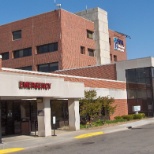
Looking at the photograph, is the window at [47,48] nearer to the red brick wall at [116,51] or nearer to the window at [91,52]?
the window at [91,52]

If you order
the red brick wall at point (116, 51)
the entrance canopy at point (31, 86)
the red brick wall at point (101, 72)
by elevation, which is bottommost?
the entrance canopy at point (31, 86)

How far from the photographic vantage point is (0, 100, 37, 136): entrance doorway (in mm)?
25498

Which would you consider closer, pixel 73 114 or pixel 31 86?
pixel 31 86

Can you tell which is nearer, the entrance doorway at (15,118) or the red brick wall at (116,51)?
the entrance doorway at (15,118)

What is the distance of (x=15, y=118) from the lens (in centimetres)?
2641

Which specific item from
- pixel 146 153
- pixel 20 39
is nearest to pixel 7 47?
pixel 20 39

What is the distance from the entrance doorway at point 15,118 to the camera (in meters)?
25.5

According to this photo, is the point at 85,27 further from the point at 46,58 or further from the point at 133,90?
the point at 133,90

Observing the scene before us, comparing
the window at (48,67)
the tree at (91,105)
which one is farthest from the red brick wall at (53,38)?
the tree at (91,105)

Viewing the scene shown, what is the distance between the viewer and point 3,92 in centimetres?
2002

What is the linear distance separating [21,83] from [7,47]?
123 ft

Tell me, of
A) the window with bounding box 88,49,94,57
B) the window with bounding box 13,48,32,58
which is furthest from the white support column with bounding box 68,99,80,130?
the window with bounding box 88,49,94,57

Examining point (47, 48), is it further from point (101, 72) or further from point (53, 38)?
point (101, 72)

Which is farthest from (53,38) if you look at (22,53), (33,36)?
(22,53)
